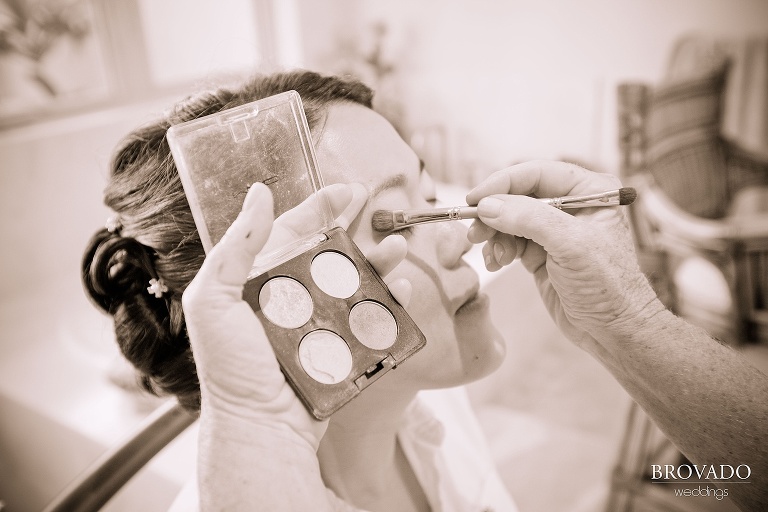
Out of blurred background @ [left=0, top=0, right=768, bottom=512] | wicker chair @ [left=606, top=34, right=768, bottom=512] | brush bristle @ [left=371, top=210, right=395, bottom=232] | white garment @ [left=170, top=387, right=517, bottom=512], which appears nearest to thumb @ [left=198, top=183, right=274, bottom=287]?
brush bristle @ [left=371, top=210, right=395, bottom=232]

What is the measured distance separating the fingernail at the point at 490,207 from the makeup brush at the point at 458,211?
0.01 metres

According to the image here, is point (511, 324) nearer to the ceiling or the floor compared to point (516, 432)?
nearer to the ceiling

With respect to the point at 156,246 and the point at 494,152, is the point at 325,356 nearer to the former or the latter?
the point at 156,246

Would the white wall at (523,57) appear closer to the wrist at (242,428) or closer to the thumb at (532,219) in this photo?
the thumb at (532,219)

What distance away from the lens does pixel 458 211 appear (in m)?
0.69

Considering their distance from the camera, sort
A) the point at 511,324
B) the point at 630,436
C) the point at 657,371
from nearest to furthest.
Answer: the point at 657,371
the point at 630,436
the point at 511,324

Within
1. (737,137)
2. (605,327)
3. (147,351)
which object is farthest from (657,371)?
(737,137)

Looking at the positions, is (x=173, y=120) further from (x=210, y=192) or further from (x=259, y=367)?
(x=259, y=367)

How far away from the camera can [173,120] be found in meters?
0.77

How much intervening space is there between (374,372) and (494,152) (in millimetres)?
3037

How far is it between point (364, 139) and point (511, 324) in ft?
3.01

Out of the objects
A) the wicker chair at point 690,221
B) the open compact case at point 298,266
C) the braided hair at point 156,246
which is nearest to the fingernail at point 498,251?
the open compact case at point 298,266

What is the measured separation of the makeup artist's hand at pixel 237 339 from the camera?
0.49 m

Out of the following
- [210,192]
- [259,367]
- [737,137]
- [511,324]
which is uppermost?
[210,192]
